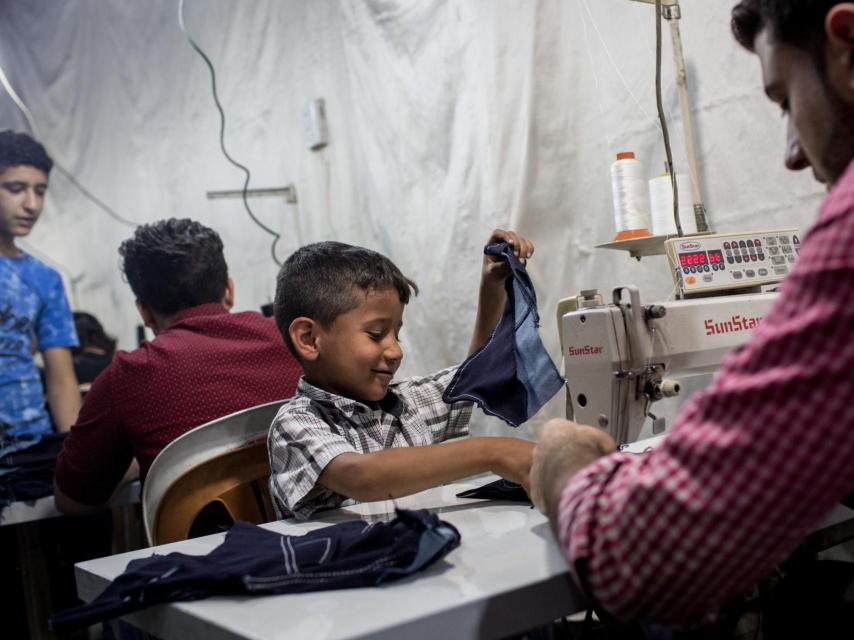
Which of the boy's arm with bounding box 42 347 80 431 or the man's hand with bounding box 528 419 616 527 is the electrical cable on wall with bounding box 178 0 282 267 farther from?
the man's hand with bounding box 528 419 616 527

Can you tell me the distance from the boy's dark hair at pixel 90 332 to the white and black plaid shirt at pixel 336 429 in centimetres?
311

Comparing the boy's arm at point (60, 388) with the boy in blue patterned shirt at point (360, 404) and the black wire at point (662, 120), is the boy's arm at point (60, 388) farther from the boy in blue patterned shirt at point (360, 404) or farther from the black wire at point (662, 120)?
the black wire at point (662, 120)

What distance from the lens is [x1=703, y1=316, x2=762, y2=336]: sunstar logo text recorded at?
1699 millimetres

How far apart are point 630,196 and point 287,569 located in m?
1.64

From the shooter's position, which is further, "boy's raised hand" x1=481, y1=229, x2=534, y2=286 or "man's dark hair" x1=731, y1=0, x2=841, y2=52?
"boy's raised hand" x1=481, y1=229, x2=534, y2=286

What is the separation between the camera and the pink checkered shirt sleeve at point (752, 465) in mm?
765

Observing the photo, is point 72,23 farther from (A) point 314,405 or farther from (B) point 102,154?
(A) point 314,405

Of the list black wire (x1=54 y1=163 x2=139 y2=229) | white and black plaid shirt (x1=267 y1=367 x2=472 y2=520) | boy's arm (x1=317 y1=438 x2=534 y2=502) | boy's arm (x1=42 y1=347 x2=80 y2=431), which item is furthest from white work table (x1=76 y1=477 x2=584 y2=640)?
black wire (x1=54 y1=163 x2=139 y2=229)

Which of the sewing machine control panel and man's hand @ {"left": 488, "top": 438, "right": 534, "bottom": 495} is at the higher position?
the sewing machine control panel

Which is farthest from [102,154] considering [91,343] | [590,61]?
[590,61]

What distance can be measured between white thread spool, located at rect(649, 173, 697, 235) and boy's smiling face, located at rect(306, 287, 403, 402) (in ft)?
2.98

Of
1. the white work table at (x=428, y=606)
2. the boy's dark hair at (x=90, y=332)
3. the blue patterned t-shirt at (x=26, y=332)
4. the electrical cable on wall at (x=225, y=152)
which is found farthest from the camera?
the boy's dark hair at (x=90, y=332)

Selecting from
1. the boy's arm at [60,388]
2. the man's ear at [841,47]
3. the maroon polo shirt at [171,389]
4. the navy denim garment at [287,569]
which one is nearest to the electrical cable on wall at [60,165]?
the boy's arm at [60,388]

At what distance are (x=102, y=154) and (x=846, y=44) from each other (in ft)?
15.2
